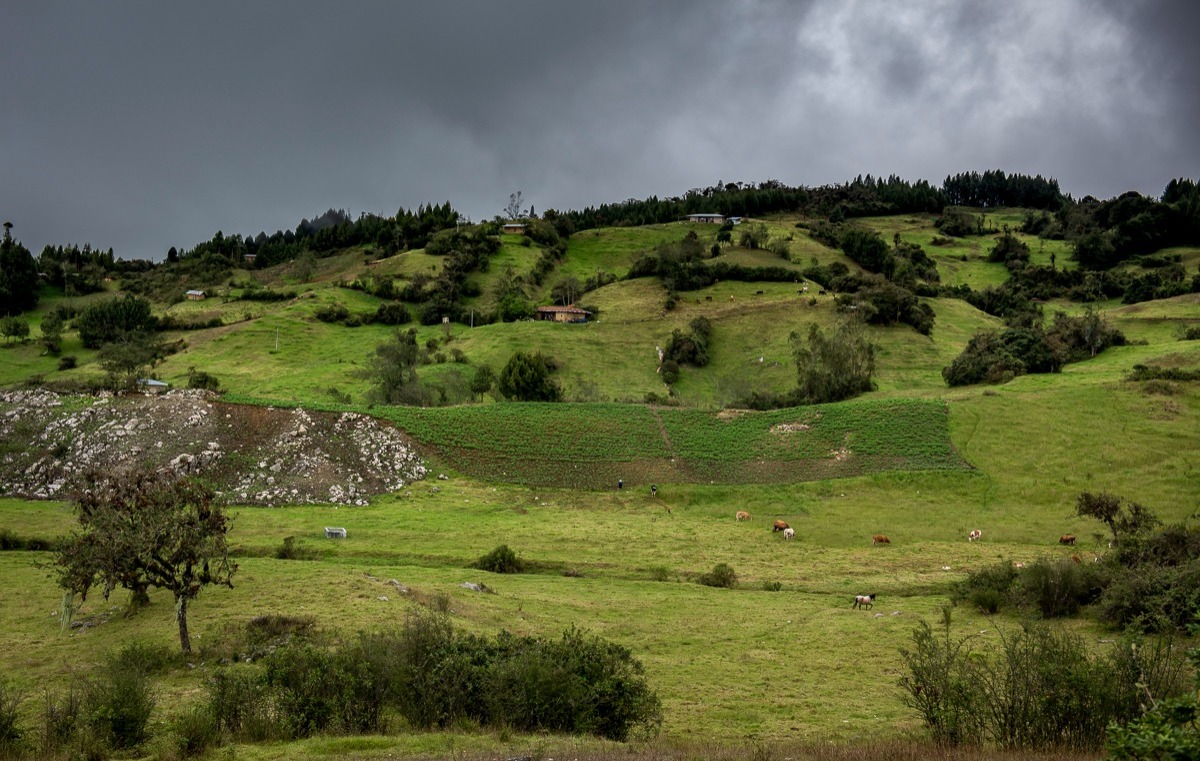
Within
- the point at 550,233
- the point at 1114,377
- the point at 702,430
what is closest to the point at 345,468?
the point at 702,430

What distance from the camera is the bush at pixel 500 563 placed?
128ft

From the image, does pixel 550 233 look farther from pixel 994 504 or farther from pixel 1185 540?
pixel 1185 540

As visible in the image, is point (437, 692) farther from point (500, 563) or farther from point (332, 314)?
point (332, 314)

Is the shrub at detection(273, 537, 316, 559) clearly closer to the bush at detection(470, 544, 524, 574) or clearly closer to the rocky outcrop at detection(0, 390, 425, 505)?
the bush at detection(470, 544, 524, 574)

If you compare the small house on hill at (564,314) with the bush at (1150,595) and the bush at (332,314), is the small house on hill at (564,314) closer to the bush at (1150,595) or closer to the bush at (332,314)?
the bush at (332,314)

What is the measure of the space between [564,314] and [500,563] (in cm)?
7563

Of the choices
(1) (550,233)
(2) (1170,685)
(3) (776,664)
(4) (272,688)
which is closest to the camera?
(2) (1170,685)

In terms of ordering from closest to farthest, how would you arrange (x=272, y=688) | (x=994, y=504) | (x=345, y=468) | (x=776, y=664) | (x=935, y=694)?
(x=935, y=694) < (x=272, y=688) < (x=776, y=664) < (x=994, y=504) < (x=345, y=468)

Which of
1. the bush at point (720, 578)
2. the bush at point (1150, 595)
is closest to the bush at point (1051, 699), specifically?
the bush at point (1150, 595)

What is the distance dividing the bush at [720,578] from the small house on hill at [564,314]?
74.9 meters

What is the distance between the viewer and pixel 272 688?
1870cm

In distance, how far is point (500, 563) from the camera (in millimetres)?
39156

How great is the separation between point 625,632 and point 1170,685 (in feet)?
57.3

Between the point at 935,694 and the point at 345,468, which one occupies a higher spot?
the point at 345,468
